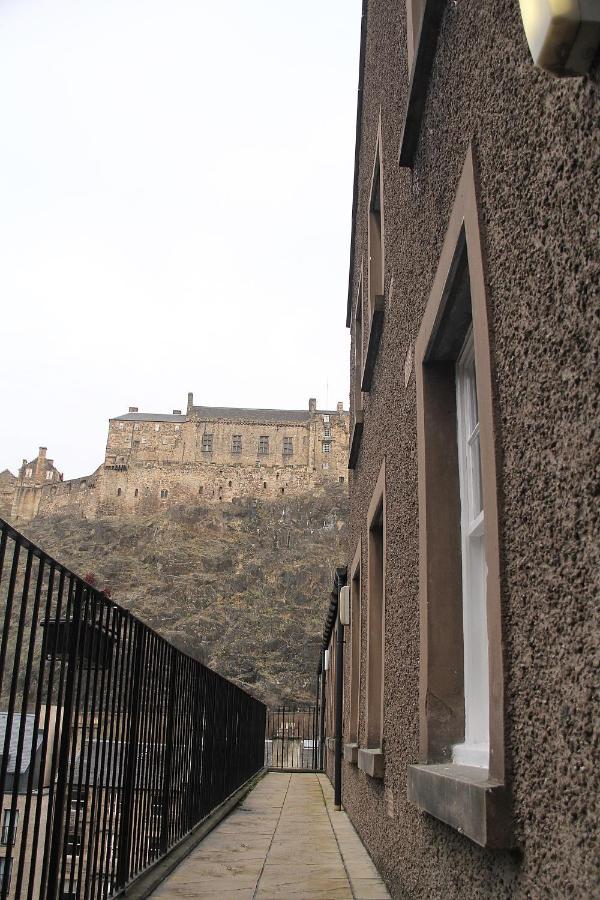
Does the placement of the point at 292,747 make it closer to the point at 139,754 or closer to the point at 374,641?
the point at 374,641

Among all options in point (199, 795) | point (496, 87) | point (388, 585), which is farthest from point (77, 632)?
point (199, 795)

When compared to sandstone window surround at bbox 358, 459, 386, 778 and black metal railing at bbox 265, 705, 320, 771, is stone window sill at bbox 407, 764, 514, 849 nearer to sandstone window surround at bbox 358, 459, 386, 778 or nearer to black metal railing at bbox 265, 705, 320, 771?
sandstone window surround at bbox 358, 459, 386, 778

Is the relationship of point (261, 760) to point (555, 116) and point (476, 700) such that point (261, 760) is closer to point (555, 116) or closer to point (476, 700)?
point (476, 700)

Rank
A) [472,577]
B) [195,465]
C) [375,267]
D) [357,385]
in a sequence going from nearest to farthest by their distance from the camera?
[472,577], [375,267], [357,385], [195,465]

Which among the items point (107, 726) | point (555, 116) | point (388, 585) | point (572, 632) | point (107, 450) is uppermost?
point (107, 450)

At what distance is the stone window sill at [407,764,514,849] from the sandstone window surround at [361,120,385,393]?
3.44 m

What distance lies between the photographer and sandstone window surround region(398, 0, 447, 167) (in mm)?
3105

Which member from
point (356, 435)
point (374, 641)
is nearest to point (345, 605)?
point (356, 435)

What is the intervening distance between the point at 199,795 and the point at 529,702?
5.64 m

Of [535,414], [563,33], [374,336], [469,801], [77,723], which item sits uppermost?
[374,336]

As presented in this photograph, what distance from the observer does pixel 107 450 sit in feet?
242

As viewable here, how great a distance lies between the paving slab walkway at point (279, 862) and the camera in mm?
4125

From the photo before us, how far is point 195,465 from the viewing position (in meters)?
73.4

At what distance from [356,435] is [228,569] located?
6163 cm
